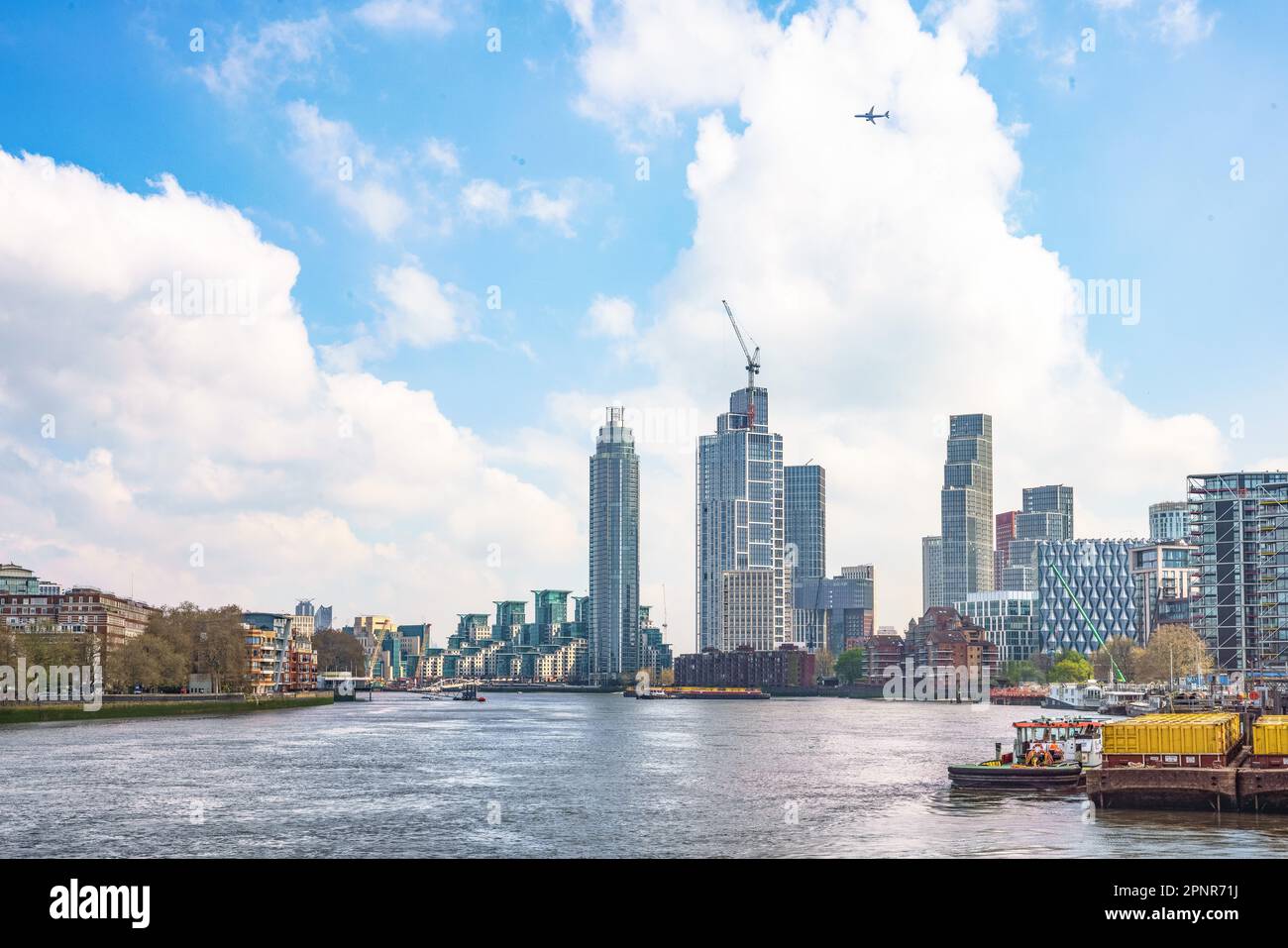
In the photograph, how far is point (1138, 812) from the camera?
7056cm

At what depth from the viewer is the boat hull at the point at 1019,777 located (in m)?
83.7

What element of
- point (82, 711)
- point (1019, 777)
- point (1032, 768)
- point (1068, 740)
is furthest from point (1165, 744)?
point (82, 711)

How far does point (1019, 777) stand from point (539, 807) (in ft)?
110

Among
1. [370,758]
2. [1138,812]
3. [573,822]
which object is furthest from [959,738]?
[573,822]

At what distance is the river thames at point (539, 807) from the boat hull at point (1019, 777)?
259 centimetres

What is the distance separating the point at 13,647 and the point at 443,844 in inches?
5369

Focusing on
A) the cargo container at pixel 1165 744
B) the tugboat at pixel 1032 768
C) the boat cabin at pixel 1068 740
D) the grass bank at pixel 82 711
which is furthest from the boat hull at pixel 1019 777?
the grass bank at pixel 82 711

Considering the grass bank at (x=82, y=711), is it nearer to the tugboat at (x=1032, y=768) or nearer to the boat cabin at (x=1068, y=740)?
the tugboat at (x=1032, y=768)

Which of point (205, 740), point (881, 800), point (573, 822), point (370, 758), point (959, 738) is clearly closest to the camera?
point (573, 822)

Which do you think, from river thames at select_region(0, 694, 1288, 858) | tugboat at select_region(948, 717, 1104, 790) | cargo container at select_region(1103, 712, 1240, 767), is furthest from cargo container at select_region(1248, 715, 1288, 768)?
tugboat at select_region(948, 717, 1104, 790)

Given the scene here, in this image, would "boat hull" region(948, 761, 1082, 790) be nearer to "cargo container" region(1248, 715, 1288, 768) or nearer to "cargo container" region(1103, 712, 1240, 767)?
"cargo container" region(1103, 712, 1240, 767)

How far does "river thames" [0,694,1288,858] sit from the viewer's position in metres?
58.6
